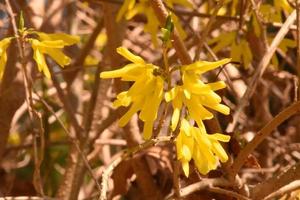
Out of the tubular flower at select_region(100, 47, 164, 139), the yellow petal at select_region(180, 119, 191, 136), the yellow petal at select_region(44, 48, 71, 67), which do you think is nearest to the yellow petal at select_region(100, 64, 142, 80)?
the tubular flower at select_region(100, 47, 164, 139)

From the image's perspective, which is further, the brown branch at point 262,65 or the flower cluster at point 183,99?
the brown branch at point 262,65

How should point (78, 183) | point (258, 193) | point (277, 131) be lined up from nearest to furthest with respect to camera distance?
point (258, 193)
point (78, 183)
point (277, 131)

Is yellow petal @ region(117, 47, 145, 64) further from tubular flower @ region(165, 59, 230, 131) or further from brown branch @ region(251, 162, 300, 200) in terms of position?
brown branch @ region(251, 162, 300, 200)

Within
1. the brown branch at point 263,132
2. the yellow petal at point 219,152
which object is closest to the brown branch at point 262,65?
the brown branch at point 263,132

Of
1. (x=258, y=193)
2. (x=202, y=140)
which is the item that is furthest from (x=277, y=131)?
(x=202, y=140)

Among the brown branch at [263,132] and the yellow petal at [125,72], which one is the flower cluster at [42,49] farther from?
the brown branch at [263,132]

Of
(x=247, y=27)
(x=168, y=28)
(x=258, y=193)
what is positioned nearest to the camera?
(x=168, y=28)

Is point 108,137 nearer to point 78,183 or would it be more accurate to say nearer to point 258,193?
point 78,183
